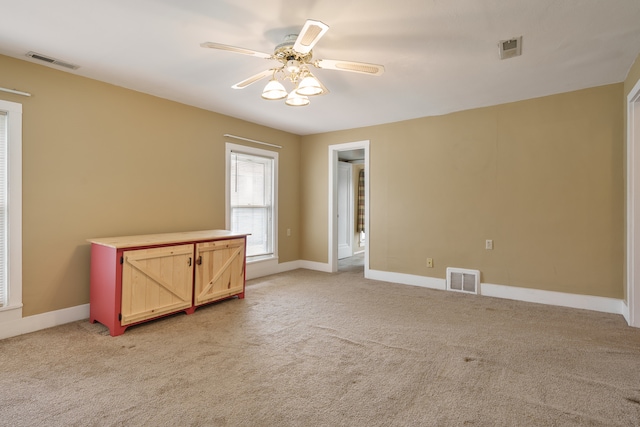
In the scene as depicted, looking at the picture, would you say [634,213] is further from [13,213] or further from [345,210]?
[13,213]

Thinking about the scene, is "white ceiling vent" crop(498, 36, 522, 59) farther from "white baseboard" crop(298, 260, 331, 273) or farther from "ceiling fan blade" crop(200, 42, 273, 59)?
"white baseboard" crop(298, 260, 331, 273)

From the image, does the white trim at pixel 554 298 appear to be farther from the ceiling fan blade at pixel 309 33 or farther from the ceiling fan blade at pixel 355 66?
the ceiling fan blade at pixel 309 33

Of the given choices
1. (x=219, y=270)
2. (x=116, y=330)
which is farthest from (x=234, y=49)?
(x=116, y=330)

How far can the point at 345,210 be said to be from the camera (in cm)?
780

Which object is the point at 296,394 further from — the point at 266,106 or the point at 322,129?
the point at 322,129

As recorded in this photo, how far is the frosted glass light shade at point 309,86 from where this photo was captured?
2564mm

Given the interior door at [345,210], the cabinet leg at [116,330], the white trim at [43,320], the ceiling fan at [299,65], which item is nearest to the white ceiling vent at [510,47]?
the ceiling fan at [299,65]

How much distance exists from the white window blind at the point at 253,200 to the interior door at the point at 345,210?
2.40 metres

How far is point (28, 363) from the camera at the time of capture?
243cm

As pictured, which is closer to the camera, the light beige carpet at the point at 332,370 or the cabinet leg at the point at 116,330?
the light beige carpet at the point at 332,370

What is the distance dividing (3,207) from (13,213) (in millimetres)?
94

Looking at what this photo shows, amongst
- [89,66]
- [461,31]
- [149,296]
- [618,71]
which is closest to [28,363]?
[149,296]

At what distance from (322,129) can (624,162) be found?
12.9 feet

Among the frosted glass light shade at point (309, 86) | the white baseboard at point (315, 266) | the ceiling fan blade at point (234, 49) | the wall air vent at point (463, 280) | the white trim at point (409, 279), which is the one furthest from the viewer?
the white baseboard at point (315, 266)
